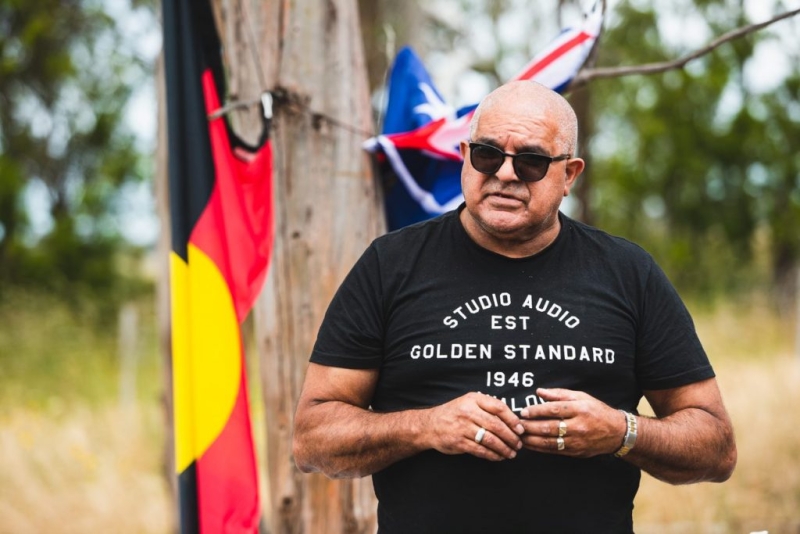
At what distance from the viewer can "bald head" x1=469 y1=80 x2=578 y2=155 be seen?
2.54 metres

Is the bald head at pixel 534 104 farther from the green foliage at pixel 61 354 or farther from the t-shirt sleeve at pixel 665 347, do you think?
the green foliage at pixel 61 354

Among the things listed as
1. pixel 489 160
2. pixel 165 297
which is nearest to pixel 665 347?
pixel 489 160

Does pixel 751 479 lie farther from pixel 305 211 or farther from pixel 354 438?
pixel 354 438

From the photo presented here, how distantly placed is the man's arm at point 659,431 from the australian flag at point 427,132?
1294mm

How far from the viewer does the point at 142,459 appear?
8.44 metres

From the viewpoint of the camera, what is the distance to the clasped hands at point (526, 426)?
2246 mm

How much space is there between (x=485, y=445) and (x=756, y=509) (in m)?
5.62

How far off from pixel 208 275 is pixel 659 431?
1.57 meters

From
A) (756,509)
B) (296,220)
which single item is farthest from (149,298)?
(296,220)

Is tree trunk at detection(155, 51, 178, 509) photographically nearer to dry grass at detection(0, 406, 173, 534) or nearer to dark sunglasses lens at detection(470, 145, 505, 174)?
dry grass at detection(0, 406, 173, 534)

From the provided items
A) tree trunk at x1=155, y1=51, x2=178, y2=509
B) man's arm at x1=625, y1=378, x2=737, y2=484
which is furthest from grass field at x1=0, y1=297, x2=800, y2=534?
man's arm at x1=625, y1=378, x2=737, y2=484

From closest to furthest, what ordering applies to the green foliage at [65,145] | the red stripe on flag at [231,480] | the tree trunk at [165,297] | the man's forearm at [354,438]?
the man's forearm at [354,438], the red stripe on flag at [231,480], the tree trunk at [165,297], the green foliage at [65,145]

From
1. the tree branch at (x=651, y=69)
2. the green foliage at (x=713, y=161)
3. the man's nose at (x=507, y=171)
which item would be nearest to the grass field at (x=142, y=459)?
the green foliage at (x=713, y=161)

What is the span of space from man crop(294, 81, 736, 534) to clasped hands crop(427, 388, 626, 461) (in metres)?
0.03
